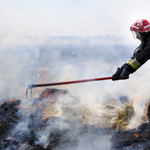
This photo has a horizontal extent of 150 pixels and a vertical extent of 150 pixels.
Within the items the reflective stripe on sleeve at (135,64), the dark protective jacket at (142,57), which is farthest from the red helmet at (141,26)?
the reflective stripe on sleeve at (135,64)

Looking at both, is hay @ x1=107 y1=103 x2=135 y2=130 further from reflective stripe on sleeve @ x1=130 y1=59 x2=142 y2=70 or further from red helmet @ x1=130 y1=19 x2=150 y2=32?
red helmet @ x1=130 y1=19 x2=150 y2=32

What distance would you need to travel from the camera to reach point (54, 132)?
3.95 m

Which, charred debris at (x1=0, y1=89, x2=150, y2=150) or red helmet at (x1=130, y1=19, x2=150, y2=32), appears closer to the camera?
red helmet at (x1=130, y1=19, x2=150, y2=32)

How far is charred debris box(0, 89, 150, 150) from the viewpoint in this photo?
11.5 feet

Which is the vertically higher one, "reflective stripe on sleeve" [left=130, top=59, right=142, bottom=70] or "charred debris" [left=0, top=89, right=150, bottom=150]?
"reflective stripe on sleeve" [left=130, top=59, right=142, bottom=70]

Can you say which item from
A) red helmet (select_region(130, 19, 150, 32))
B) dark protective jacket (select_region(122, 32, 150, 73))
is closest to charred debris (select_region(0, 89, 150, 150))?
dark protective jacket (select_region(122, 32, 150, 73))

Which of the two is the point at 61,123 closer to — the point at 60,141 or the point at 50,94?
the point at 60,141

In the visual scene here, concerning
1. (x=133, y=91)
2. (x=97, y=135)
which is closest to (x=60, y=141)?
(x=97, y=135)

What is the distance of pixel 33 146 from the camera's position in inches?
138

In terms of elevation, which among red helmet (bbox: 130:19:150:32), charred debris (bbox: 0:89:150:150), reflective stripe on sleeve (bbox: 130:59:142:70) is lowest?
charred debris (bbox: 0:89:150:150)

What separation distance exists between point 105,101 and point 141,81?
222cm

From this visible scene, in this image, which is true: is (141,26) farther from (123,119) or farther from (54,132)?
(54,132)

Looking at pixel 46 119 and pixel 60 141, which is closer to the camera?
pixel 60 141

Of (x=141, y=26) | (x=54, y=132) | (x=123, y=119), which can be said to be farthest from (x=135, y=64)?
(x=54, y=132)
